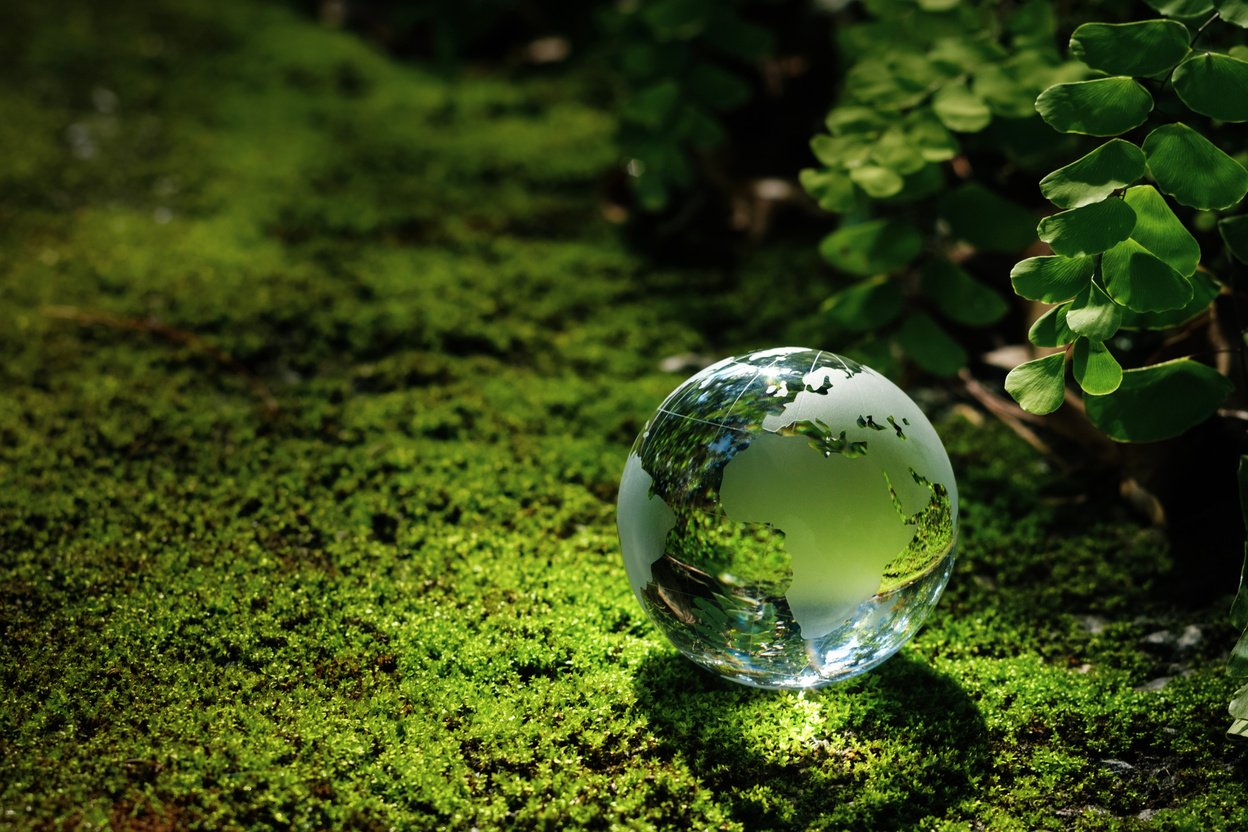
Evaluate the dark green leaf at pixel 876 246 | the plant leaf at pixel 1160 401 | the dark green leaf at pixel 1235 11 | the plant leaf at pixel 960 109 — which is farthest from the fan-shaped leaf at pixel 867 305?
the dark green leaf at pixel 1235 11

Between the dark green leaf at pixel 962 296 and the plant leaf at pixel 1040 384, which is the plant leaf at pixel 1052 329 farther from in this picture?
the dark green leaf at pixel 962 296

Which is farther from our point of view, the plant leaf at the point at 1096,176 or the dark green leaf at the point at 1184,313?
the dark green leaf at the point at 1184,313

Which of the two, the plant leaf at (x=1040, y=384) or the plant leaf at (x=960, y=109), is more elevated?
the plant leaf at (x=960, y=109)

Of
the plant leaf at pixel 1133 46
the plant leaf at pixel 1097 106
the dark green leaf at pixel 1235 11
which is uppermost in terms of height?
the dark green leaf at pixel 1235 11

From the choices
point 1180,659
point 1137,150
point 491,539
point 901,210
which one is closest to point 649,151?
point 901,210

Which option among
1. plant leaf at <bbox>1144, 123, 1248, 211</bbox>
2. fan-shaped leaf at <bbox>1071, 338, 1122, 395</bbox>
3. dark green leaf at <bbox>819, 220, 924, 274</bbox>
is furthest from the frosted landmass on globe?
dark green leaf at <bbox>819, 220, 924, 274</bbox>

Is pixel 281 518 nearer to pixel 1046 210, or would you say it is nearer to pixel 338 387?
pixel 338 387

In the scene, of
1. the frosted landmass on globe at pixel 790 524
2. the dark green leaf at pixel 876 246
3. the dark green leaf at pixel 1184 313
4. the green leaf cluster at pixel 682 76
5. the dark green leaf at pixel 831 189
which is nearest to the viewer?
the frosted landmass on globe at pixel 790 524

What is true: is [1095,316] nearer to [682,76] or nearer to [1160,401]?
[1160,401]
